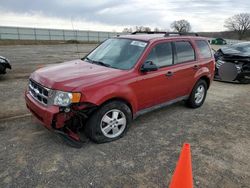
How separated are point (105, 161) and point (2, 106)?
11.2ft

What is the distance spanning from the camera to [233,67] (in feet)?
32.1

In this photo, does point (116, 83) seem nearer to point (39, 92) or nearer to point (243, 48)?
point (39, 92)

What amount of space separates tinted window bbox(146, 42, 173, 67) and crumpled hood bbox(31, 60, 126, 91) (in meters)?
0.84

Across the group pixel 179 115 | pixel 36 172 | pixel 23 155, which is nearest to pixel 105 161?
pixel 36 172

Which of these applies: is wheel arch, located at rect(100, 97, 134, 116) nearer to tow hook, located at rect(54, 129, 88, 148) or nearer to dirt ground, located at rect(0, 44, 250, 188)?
dirt ground, located at rect(0, 44, 250, 188)

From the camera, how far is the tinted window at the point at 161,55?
4805mm

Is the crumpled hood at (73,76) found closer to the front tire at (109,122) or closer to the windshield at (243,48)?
the front tire at (109,122)

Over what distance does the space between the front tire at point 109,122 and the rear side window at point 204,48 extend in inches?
109

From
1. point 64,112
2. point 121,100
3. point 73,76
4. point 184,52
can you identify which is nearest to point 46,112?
point 64,112

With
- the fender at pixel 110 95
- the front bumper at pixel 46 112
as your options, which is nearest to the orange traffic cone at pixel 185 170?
the fender at pixel 110 95

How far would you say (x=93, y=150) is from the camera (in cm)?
400

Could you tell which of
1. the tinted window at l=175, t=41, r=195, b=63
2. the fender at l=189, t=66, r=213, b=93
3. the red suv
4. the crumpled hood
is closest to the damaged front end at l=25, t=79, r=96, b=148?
the red suv

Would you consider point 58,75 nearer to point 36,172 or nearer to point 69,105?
point 69,105

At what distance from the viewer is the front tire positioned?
399 cm
